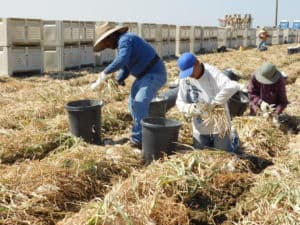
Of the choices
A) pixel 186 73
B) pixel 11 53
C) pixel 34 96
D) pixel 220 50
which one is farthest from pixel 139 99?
pixel 220 50

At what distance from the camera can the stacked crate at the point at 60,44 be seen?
12484 mm

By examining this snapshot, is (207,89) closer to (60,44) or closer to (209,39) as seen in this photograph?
(60,44)

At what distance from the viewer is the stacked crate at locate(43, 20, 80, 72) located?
41.0 ft

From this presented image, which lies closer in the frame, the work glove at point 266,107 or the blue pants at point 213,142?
the blue pants at point 213,142

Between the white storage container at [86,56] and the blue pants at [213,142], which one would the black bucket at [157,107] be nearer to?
the blue pants at [213,142]

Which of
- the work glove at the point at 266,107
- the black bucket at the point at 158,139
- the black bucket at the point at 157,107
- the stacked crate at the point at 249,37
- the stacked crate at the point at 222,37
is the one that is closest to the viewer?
the black bucket at the point at 158,139

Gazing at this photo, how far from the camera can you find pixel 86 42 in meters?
13.8

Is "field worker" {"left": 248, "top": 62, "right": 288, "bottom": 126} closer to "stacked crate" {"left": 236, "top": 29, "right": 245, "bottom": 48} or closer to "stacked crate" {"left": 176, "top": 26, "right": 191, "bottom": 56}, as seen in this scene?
"stacked crate" {"left": 176, "top": 26, "right": 191, "bottom": 56}

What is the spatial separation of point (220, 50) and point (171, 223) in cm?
2113

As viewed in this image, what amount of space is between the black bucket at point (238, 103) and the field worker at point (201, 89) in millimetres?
1939

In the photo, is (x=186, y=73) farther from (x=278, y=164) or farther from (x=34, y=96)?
(x=34, y=96)

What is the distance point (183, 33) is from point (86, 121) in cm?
1607

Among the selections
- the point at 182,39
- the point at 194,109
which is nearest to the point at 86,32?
the point at 182,39

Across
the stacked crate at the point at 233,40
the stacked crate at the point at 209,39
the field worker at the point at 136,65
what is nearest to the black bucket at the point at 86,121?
the field worker at the point at 136,65
